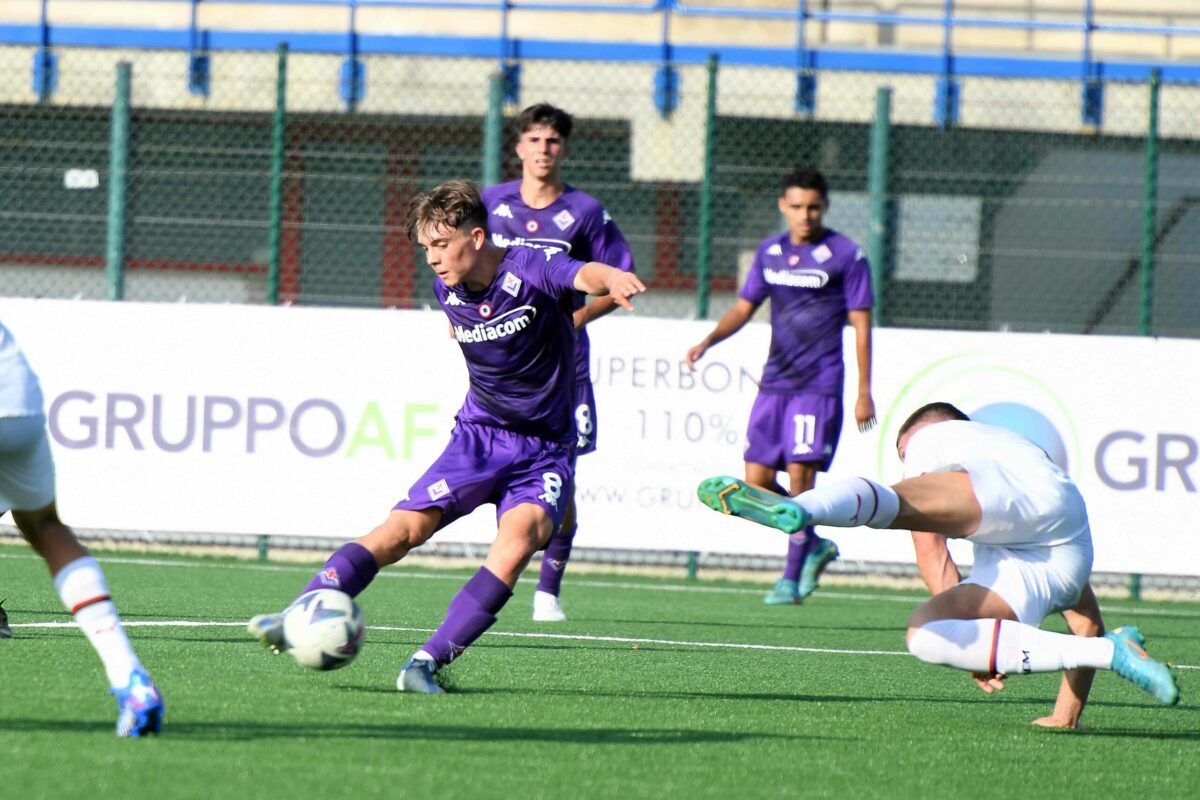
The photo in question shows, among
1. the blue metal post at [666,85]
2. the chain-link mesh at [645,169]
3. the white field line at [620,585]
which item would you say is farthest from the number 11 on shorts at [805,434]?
the blue metal post at [666,85]

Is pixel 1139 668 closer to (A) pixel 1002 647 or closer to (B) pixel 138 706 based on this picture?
(A) pixel 1002 647

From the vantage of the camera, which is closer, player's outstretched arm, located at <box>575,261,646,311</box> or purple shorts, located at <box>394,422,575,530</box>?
player's outstretched arm, located at <box>575,261,646,311</box>

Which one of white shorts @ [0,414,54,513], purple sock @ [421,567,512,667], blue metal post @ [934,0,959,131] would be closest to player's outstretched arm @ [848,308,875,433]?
purple sock @ [421,567,512,667]

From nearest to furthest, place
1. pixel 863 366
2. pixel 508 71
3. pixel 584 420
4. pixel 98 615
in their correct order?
pixel 98 615 < pixel 584 420 < pixel 863 366 < pixel 508 71

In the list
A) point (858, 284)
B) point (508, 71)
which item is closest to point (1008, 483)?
point (858, 284)

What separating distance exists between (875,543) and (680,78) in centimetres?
733

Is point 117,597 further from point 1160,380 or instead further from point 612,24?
point 612,24

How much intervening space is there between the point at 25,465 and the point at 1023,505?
2.81m

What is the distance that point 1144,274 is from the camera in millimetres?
12805

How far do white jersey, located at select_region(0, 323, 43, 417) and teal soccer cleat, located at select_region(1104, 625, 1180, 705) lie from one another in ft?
9.54

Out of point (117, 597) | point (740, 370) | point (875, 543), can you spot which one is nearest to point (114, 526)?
point (117, 597)

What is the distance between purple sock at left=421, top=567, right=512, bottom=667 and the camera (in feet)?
19.1

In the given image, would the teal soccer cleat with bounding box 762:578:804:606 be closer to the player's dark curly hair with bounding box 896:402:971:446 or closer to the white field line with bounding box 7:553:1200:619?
the white field line with bounding box 7:553:1200:619

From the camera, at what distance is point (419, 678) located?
578 cm
